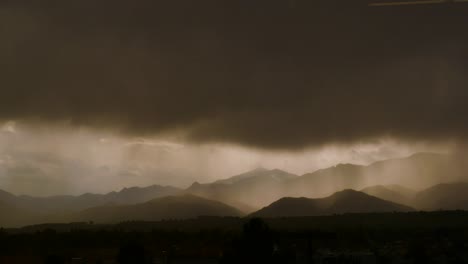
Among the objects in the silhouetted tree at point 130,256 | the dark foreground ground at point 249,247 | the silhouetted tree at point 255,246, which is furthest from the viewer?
the silhouetted tree at point 130,256

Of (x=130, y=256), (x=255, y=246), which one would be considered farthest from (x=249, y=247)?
(x=130, y=256)

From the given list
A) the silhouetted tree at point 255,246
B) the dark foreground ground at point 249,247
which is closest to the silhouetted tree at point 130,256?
the dark foreground ground at point 249,247

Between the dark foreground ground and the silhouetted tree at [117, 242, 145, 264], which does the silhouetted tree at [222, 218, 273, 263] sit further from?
the silhouetted tree at [117, 242, 145, 264]

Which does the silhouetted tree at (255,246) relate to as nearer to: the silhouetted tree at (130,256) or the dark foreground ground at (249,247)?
the dark foreground ground at (249,247)

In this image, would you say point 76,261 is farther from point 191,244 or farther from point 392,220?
point 392,220

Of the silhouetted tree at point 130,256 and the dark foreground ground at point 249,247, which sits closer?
the dark foreground ground at point 249,247

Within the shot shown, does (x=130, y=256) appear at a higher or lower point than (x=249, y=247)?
lower

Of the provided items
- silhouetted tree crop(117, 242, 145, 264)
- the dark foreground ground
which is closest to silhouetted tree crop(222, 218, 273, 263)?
the dark foreground ground

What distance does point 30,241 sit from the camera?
10412 centimetres

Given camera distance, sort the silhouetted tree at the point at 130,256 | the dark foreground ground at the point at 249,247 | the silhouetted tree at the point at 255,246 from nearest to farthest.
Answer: the silhouetted tree at the point at 255,246 → the dark foreground ground at the point at 249,247 → the silhouetted tree at the point at 130,256

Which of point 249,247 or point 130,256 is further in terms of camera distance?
point 130,256

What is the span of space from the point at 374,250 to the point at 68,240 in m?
56.8

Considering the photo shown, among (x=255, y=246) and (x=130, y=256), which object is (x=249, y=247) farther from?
(x=130, y=256)

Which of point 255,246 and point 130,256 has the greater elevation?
point 255,246
